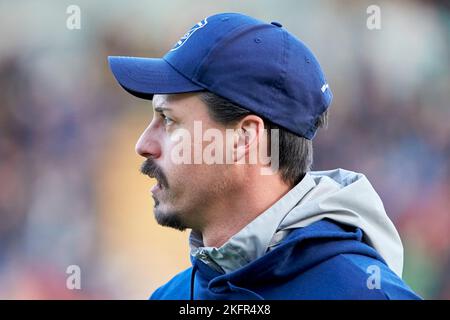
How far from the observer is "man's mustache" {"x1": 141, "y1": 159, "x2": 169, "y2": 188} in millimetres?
1603

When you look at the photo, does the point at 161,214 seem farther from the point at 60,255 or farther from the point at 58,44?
the point at 58,44

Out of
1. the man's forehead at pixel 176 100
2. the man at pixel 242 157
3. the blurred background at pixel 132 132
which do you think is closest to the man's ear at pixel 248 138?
the man at pixel 242 157

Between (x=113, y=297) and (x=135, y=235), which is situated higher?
(x=135, y=235)

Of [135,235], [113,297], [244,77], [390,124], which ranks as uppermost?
[244,77]

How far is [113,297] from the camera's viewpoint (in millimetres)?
4082

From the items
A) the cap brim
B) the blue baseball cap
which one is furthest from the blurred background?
the blue baseball cap

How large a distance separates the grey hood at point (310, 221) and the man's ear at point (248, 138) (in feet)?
0.37

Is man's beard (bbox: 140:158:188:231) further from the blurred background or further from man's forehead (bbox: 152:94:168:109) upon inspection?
the blurred background

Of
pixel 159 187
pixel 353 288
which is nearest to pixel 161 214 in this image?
pixel 159 187

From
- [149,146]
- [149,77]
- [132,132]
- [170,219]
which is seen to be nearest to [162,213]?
[170,219]

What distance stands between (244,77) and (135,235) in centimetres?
282

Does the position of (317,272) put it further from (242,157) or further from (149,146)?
(149,146)

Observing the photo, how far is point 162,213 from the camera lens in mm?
1599

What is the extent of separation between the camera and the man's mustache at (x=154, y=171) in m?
1.60
